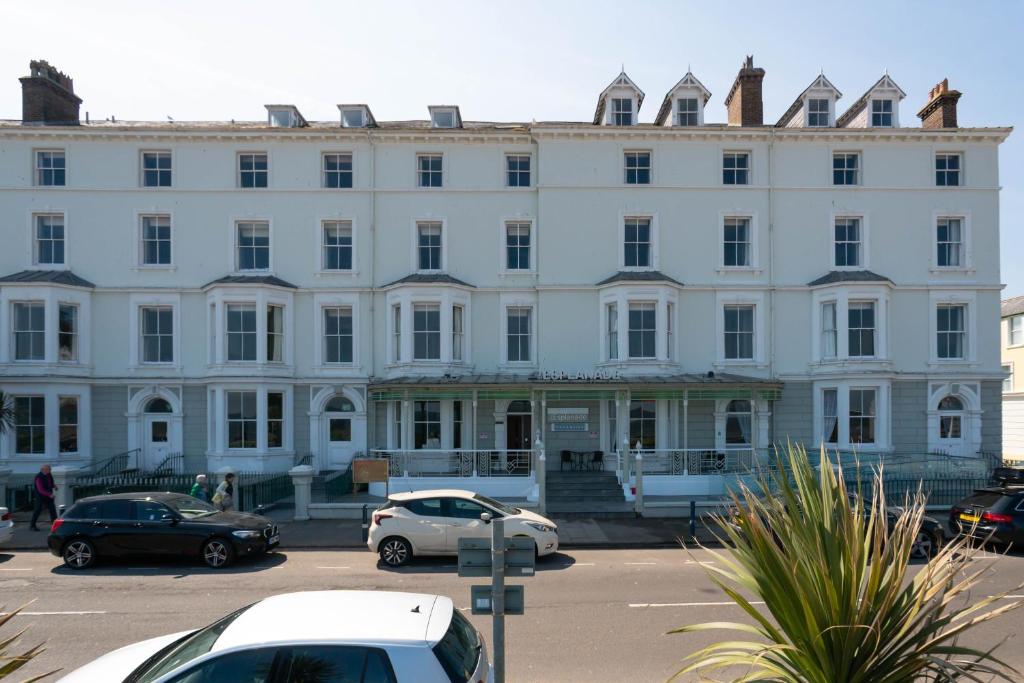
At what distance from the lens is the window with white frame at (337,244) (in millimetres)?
22375

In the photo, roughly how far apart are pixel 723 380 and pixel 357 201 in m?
14.6

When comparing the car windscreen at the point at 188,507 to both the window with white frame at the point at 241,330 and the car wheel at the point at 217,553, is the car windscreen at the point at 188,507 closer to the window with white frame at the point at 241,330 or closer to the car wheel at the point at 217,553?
the car wheel at the point at 217,553

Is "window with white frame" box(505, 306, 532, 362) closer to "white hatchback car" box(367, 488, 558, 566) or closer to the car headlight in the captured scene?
"white hatchback car" box(367, 488, 558, 566)

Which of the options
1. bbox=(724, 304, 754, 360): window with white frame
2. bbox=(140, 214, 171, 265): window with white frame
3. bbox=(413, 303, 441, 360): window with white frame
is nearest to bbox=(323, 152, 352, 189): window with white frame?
bbox=(413, 303, 441, 360): window with white frame

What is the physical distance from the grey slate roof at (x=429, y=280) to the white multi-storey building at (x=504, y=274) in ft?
0.35

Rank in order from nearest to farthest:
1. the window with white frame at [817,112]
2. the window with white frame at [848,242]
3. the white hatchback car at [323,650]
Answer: the white hatchback car at [323,650] < the window with white frame at [848,242] < the window with white frame at [817,112]

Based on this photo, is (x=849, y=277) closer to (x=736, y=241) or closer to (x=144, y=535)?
(x=736, y=241)

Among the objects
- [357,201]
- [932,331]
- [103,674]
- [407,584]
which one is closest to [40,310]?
[357,201]

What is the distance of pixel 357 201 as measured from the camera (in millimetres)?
22266

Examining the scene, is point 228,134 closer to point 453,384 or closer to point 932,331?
point 453,384

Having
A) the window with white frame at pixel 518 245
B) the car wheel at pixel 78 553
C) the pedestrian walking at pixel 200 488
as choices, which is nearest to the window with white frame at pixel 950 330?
the window with white frame at pixel 518 245

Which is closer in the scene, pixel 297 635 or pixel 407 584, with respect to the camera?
pixel 297 635

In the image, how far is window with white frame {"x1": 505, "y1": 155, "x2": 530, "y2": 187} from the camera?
22578mm

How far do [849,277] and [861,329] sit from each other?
1896mm
